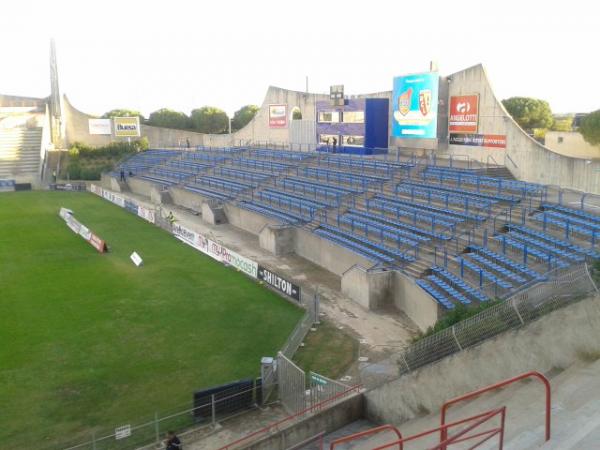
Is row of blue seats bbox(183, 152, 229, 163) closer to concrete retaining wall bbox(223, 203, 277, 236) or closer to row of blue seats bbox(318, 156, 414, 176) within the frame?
row of blue seats bbox(318, 156, 414, 176)

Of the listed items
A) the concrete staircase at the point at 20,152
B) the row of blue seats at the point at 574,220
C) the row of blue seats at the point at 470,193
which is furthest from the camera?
the concrete staircase at the point at 20,152

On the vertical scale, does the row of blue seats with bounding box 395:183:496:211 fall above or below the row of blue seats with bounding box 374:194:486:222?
above

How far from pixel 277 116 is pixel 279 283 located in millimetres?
31421

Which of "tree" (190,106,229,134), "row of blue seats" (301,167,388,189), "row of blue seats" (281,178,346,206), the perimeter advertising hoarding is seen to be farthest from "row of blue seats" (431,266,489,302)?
"tree" (190,106,229,134)

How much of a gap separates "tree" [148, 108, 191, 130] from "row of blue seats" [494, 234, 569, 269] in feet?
233

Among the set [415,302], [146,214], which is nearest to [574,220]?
[415,302]

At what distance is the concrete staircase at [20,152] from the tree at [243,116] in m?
32.0

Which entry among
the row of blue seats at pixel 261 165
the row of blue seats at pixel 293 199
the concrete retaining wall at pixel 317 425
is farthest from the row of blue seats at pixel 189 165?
the concrete retaining wall at pixel 317 425

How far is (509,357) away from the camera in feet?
35.6

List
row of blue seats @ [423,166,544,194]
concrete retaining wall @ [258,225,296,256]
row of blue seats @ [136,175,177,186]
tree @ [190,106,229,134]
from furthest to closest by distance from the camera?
tree @ [190,106,229,134]
row of blue seats @ [136,175,177,186]
concrete retaining wall @ [258,225,296,256]
row of blue seats @ [423,166,544,194]

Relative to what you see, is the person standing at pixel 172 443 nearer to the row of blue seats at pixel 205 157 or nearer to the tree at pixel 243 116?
the row of blue seats at pixel 205 157

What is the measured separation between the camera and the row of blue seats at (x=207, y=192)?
129ft

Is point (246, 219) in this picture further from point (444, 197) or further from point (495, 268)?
point (495, 268)

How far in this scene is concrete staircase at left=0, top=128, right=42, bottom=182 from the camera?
192 feet
